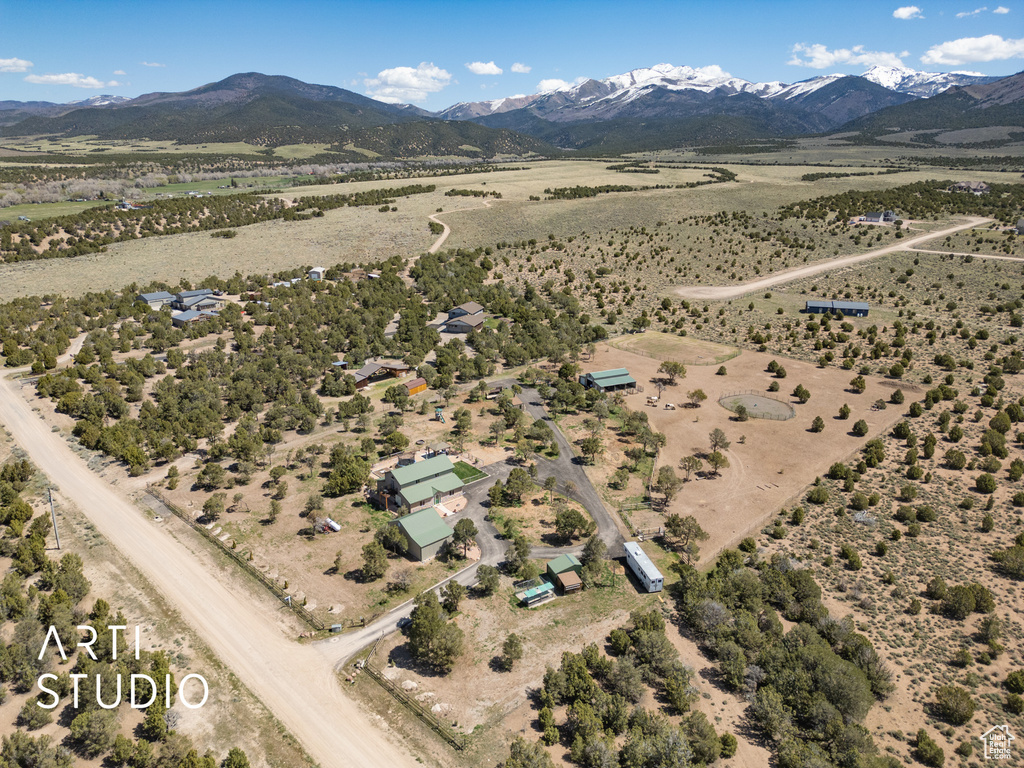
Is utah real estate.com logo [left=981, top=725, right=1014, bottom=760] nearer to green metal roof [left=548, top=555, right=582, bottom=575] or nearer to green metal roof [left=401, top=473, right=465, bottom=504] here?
green metal roof [left=548, top=555, right=582, bottom=575]

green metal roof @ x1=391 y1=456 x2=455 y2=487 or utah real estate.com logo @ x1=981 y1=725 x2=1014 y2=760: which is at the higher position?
green metal roof @ x1=391 y1=456 x2=455 y2=487

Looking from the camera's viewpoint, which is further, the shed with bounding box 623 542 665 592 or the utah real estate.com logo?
the shed with bounding box 623 542 665 592

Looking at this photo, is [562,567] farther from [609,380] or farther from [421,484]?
[609,380]

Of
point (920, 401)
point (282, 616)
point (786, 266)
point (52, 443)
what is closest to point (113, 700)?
point (282, 616)

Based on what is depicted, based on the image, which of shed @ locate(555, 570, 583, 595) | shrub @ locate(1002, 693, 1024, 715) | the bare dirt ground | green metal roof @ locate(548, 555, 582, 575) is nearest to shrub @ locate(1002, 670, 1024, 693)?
shrub @ locate(1002, 693, 1024, 715)

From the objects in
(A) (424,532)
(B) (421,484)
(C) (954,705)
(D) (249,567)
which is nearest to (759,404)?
(C) (954,705)
